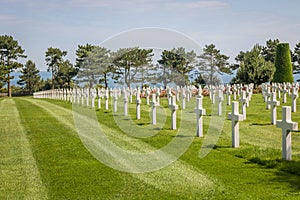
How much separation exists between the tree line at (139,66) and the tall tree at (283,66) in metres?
0.63

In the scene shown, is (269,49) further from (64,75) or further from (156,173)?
(156,173)

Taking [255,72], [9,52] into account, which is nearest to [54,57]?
[9,52]

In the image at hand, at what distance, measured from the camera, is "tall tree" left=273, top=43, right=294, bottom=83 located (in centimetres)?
3697

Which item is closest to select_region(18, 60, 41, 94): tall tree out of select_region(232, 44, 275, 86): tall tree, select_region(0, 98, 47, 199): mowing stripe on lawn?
select_region(232, 44, 275, 86): tall tree

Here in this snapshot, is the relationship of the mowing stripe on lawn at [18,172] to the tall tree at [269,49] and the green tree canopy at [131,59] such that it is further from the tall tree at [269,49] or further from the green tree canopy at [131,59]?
the tall tree at [269,49]

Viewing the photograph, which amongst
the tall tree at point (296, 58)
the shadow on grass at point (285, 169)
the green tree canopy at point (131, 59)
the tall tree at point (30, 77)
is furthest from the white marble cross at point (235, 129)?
the tall tree at point (30, 77)

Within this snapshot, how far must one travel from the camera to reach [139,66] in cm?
1962

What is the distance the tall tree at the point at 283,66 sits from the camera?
36969 millimetres

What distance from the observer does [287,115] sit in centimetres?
805

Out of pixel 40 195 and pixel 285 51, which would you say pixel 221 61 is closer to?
pixel 285 51

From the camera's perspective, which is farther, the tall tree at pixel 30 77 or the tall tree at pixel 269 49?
the tall tree at pixel 30 77

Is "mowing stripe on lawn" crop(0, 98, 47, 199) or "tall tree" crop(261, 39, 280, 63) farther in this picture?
"tall tree" crop(261, 39, 280, 63)

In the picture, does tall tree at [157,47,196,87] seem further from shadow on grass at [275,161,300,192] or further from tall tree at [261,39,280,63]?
tall tree at [261,39,280,63]

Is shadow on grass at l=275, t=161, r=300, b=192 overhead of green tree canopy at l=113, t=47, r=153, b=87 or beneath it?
beneath
